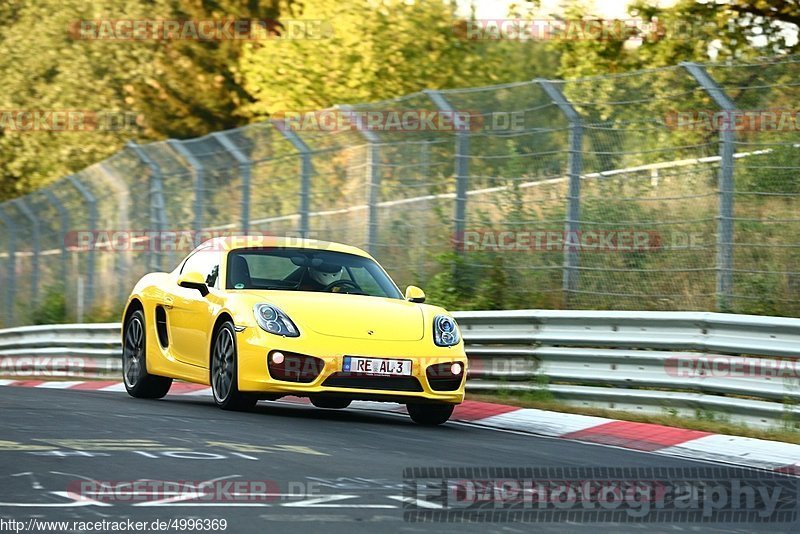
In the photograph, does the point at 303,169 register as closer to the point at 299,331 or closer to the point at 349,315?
the point at 349,315

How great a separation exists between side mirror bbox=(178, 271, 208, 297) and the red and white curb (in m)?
1.85

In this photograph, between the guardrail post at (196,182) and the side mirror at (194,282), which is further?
the guardrail post at (196,182)

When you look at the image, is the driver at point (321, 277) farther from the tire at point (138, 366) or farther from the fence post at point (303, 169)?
the fence post at point (303, 169)

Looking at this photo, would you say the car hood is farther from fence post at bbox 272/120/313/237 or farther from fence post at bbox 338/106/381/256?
fence post at bbox 272/120/313/237

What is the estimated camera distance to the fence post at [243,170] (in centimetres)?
1777

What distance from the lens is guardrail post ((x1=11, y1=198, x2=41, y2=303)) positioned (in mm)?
25109

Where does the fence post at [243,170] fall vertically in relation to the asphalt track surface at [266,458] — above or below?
above

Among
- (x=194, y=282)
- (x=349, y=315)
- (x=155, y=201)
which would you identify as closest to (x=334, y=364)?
(x=349, y=315)

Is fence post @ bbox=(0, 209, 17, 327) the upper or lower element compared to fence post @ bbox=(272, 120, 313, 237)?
lower

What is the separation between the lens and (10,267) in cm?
2712

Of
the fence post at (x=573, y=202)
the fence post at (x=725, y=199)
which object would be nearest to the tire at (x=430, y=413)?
the fence post at (x=725, y=199)

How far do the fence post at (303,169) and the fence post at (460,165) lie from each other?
2.67 metres

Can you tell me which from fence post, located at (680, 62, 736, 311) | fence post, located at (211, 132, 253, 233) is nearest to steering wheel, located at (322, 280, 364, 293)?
fence post, located at (680, 62, 736, 311)

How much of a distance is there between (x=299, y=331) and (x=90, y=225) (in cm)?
1307
